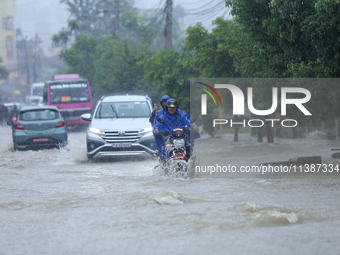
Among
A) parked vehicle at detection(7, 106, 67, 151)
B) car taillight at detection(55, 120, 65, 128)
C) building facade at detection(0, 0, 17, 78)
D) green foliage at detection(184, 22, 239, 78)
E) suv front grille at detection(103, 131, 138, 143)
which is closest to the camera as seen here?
suv front grille at detection(103, 131, 138, 143)

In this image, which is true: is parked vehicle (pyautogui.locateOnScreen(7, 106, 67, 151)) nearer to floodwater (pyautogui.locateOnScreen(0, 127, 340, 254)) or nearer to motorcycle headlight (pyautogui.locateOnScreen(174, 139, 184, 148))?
floodwater (pyautogui.locateOnScreen(0, 127, 340, 254))

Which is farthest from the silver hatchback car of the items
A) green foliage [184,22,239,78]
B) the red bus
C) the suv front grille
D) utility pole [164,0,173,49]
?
the red bus

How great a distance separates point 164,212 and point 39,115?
36.4 feet

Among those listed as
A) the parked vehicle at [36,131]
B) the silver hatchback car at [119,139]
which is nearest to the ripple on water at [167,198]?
the silver hatchback car at [119,139]

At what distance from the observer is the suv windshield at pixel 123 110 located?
14461mm

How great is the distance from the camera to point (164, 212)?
710 centimetres

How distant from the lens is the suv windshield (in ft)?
47.4

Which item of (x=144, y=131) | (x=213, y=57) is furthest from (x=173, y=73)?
(x=144, y=131)

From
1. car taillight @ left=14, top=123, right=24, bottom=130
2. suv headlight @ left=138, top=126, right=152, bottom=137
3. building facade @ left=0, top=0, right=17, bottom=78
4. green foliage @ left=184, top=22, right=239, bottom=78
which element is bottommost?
car taillight @ left=14, top=123, right=24, bottom=130

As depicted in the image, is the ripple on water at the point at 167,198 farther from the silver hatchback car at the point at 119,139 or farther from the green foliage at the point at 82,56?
the green foliage at the point at 82,56

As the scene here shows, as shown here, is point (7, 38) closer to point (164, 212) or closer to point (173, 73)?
point (173, 73)

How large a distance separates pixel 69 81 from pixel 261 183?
73.3 ft

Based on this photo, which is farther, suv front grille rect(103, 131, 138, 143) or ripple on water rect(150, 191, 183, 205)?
suv front grille rect(103, 131, 138, 143)

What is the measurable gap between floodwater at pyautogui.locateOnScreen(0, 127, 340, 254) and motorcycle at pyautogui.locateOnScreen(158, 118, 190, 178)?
25cm
